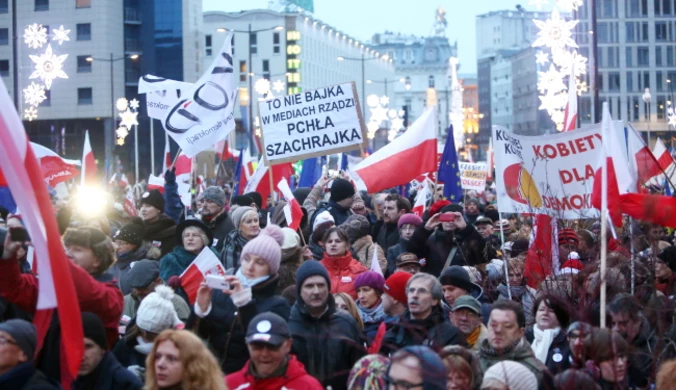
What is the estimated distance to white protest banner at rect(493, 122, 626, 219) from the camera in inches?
382

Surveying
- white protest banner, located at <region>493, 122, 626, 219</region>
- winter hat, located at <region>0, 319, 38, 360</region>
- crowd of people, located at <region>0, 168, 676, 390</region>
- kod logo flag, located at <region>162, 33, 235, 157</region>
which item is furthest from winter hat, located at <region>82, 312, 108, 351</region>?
kod logo flag, located at <region>162, 33, 235, 157</region>

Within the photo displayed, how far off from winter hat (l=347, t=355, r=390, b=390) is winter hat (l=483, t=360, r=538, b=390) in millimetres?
494

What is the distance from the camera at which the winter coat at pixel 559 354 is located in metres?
7.29

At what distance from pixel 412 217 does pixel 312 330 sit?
182 inches

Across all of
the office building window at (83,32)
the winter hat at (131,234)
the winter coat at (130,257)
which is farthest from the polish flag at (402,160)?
the office building window at (83,32)

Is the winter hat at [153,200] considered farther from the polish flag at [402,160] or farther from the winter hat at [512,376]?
the winter hat at [512,376]

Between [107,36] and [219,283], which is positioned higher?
[107,36]

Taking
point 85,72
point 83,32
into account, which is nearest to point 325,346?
point 85,72

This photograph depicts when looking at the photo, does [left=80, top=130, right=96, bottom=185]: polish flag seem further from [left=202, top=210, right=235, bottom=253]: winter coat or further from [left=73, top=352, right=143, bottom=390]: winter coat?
[left=73, top=352, right=143, bottom=390]: winter coat

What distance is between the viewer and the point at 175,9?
248 feet

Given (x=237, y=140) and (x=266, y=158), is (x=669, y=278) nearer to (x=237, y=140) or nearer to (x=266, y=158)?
(x=266, y=158)

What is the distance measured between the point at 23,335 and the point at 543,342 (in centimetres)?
334

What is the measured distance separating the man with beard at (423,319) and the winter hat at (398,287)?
436 mm

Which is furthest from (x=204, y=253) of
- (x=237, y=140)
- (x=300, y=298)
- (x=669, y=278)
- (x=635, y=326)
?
(x=237, y=140)
